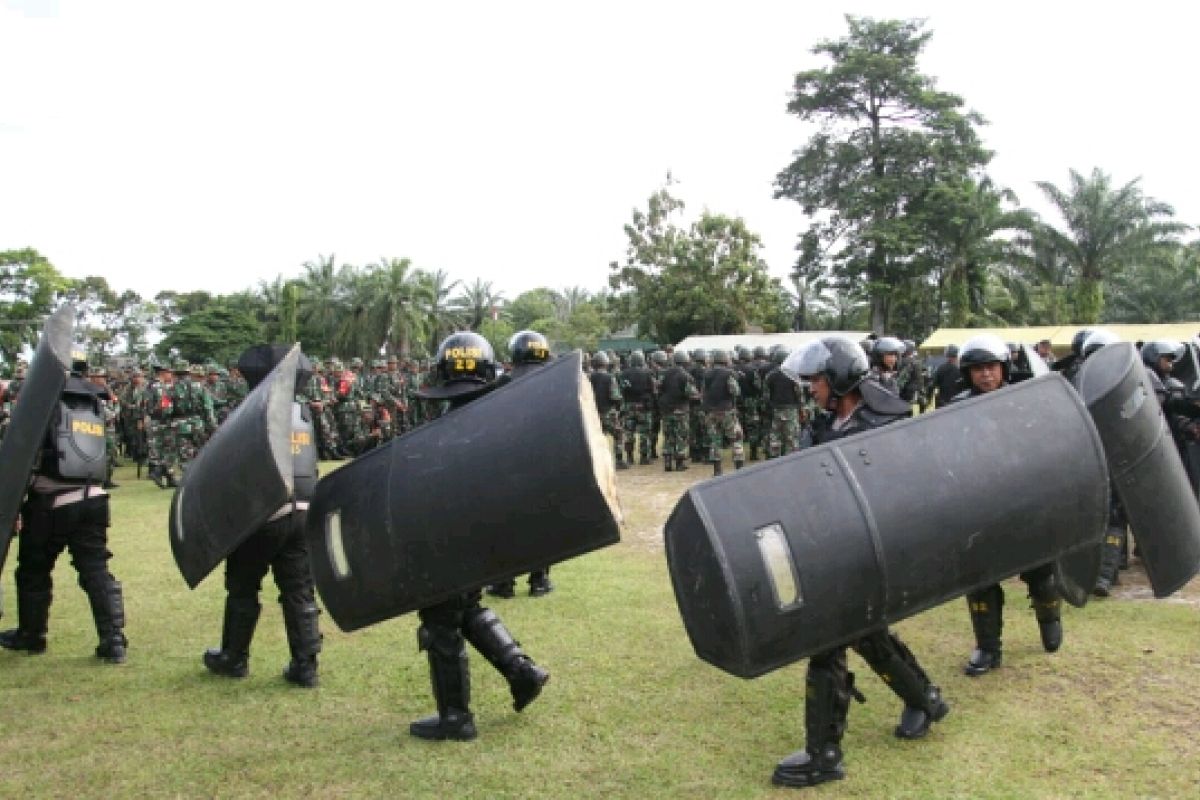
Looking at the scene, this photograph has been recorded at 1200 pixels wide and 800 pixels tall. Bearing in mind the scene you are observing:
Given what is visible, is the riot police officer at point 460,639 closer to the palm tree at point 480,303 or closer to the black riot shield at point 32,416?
the black riot shield at point 32,416

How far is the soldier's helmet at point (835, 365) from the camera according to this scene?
13.7 ft

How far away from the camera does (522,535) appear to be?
3633 mm

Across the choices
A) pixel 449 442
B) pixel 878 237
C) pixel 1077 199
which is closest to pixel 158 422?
pixel 449 442

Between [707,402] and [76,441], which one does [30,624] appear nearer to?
[76,441]

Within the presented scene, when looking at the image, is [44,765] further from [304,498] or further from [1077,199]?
[1077,199]

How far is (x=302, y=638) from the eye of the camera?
5.22 meters

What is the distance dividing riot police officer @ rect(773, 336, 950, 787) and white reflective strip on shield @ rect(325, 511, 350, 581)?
6.71ft

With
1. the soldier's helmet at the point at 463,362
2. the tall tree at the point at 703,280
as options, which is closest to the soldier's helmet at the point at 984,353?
the soldier's helmet at the point at 463,362

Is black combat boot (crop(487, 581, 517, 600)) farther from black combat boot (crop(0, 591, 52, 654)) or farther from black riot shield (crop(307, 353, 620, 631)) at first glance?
black riot shield (crop(307, 353, 620, 631))

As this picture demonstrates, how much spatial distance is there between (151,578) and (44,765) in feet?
13.4

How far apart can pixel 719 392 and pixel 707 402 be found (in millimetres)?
248

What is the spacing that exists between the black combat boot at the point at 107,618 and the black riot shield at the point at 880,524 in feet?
13.3

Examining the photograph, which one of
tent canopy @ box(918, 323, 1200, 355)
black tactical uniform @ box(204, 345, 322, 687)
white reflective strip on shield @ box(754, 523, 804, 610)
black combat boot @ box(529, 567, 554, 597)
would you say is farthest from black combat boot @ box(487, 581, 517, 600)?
tent canopy @ box(918, 323, 1200, 355)

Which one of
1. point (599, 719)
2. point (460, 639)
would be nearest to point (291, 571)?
point (460, 639)
